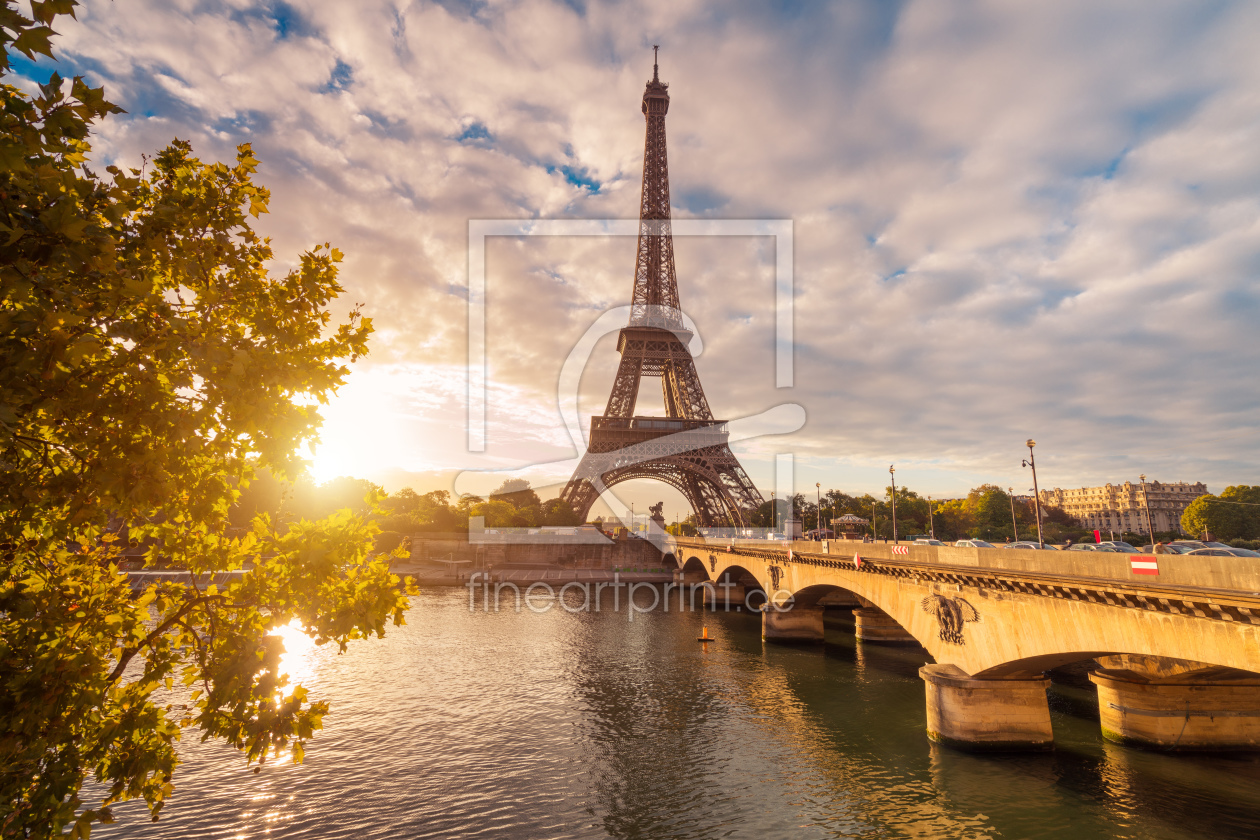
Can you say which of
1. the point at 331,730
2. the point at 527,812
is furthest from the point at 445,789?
the point at 331,730

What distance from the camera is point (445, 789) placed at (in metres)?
18.3

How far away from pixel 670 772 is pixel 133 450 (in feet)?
65.0

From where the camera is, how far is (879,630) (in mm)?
43250

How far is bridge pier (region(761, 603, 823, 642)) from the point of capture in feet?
143

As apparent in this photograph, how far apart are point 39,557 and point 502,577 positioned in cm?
8379

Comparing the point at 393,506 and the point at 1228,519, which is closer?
the point at 1228,519

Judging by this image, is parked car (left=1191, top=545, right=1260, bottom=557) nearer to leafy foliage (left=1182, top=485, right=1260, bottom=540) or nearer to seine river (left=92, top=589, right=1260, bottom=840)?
seine river (left=92, top=589, right=1260, bottom=840)

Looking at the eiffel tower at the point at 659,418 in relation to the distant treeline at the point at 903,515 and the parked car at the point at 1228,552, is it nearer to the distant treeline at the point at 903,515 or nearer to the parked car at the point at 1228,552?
the distant treeline at the point at 903,515

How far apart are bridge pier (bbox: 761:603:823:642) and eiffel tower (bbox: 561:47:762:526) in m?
30.8

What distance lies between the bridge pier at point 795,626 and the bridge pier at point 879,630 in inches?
119

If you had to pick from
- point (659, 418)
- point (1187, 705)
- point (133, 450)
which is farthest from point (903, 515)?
point (133, 450)

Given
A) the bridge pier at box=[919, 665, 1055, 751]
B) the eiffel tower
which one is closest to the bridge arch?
the eiffel tower

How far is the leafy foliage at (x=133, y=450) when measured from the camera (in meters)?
4.11

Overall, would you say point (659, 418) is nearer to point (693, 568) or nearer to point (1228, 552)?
point (693, 568)
